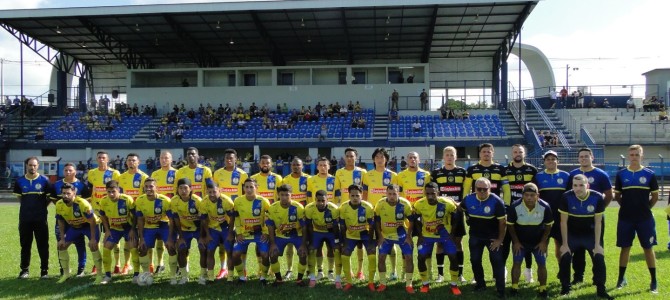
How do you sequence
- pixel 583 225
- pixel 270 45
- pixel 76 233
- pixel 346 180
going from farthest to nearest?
1. pixel 270 45
2. pixel 346 180
3. pixel 76 233
4. pixel 583 225

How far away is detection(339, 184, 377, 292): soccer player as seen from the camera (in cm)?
816

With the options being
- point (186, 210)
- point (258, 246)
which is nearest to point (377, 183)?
point (258, 246)

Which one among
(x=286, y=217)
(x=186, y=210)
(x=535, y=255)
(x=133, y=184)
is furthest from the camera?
(x=133, y=184)

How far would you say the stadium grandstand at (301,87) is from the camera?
30.4 metres

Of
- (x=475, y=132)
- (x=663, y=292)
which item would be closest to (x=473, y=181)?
(x=663, y=292)

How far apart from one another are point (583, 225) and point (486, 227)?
137 cm

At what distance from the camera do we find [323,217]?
8.38 metres

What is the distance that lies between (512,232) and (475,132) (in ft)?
84.1

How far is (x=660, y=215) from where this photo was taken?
1695 cm

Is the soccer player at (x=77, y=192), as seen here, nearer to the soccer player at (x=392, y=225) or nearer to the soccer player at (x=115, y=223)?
the soccer player at (x=115, y=223)

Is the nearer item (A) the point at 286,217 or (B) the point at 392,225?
(B) the point at 392,225

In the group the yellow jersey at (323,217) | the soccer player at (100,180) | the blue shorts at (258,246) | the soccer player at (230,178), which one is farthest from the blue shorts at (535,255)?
the soccer player at (100,180)

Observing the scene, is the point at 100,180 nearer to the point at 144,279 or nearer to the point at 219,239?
the point at 144,279

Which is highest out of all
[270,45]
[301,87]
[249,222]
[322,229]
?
[270,45]
